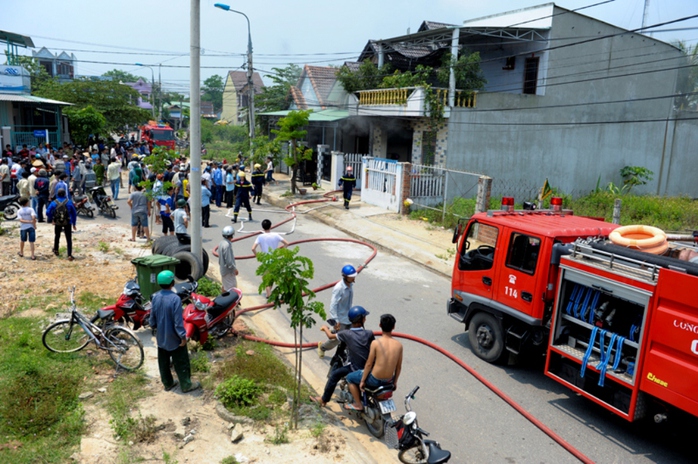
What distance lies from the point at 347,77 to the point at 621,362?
2253 cm

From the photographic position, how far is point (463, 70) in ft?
70.3

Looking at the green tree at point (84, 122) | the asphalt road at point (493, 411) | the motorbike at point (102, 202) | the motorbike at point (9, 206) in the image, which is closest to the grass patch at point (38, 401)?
the asphalt road at point (493, 411)

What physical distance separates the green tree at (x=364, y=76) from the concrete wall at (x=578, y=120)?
19.4 ft

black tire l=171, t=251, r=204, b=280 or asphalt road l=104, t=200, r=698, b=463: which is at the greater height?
black tire l=171, t=251, r=204, b=280

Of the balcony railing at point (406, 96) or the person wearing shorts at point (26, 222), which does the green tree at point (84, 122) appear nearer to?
the balcony railing at point (406, 96)

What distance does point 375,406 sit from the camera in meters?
6.10

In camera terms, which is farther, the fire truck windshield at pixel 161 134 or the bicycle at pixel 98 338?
the fire truck windshield at pixel 161 134

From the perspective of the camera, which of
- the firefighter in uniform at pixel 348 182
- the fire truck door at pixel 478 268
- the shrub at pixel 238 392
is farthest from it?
the firefighter in uniform at pixel 348 182

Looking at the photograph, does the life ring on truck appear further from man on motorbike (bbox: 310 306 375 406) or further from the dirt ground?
the dirt ground

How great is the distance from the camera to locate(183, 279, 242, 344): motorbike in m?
7.86

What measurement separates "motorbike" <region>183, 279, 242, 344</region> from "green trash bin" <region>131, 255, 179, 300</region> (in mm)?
1044

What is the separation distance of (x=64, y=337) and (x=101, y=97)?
33893 millimetres

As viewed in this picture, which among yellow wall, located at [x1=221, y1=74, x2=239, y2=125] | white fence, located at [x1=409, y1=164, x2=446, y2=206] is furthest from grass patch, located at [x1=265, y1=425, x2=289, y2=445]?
yellow wall, located at [x1=221, y1=74, x2=239, y2=125]

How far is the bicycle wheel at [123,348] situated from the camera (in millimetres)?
7422
